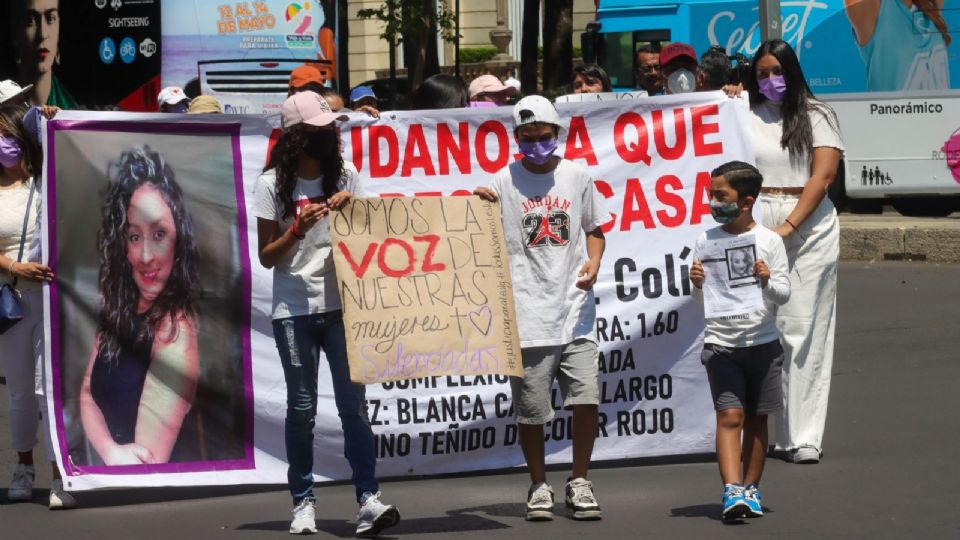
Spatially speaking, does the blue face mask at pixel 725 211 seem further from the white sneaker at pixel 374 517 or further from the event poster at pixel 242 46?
the event poster at pixel 242 46

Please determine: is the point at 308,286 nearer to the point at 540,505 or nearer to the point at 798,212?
the point at 540,505

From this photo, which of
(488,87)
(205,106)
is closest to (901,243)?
(488,87)

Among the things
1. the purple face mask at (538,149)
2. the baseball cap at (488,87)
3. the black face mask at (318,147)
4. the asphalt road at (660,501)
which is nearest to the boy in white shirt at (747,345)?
the asphalt road at (660,501)

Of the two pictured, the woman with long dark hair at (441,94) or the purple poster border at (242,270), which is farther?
the woman with long dark hair at (441,94)

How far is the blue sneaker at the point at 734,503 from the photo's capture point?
6148mm

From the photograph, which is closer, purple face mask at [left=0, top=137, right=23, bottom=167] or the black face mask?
the black face mask

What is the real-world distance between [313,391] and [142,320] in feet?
4.18

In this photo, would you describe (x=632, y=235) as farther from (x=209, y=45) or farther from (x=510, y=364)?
(x=209, y=45)

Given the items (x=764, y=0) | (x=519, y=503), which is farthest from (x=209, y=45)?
(x=519, y=503)

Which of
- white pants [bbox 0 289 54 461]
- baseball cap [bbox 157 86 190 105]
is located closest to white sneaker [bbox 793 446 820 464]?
white pants [bbox 0 289 54 461]

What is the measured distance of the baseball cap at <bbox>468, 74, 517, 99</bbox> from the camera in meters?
9.12

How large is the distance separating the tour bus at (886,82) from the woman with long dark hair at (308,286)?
13.9 meters

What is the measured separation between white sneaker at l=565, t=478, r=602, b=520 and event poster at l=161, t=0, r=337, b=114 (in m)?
9.15

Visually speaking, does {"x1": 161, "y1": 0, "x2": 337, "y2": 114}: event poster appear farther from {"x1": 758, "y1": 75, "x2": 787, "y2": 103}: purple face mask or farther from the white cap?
the white cap
